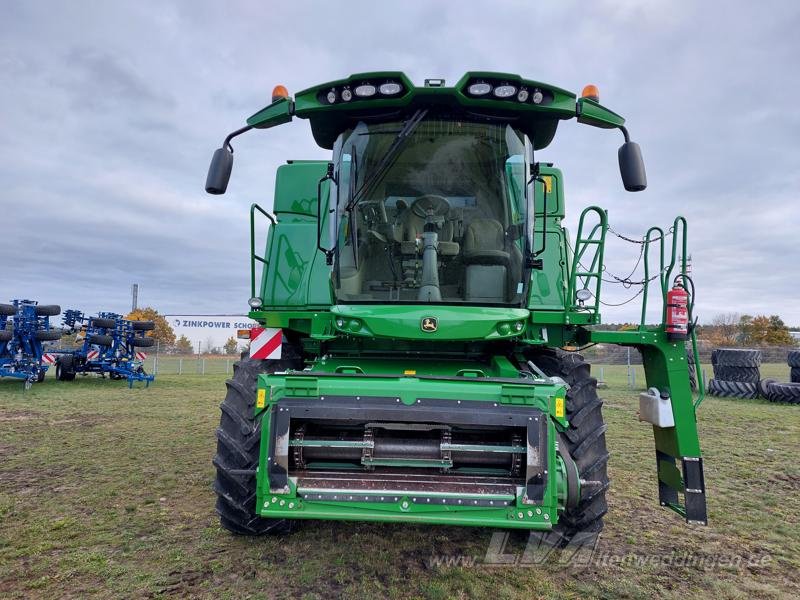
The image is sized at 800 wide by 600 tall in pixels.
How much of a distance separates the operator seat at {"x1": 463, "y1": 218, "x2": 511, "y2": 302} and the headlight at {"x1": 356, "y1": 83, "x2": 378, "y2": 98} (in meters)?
1.28

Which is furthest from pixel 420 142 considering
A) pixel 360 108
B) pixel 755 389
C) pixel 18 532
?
Result: pixel 755 389

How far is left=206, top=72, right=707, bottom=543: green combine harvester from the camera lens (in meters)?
2.87

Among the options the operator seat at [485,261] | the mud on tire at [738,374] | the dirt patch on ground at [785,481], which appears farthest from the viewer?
the mud on tire at [738,374]

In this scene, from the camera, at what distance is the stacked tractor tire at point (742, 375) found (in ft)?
43.1

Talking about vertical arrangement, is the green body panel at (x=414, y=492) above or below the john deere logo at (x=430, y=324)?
below

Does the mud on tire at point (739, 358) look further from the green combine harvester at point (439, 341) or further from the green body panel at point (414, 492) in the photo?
the green body panel at point (414, 492)

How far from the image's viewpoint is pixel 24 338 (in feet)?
49.7

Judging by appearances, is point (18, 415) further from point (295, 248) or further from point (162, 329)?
point (162, 329)

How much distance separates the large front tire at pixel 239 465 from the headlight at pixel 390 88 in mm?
2327

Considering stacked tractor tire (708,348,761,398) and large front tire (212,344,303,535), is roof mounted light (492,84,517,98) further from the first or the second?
stacked tractor tire (708,348,761,398)

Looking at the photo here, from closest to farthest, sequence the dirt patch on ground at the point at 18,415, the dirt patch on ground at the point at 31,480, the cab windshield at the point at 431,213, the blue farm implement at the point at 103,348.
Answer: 1. the cab windshield at the point at 431,213
2. the dirt patch on ground at the point at 31,480
3. the dirt patch on ground at the point at 18,415
4. the blue farm implement at the point at 103,348

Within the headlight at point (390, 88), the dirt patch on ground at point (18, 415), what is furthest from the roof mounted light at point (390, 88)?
the dirt patch on ground at point (18, 415)

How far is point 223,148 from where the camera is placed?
3842mm

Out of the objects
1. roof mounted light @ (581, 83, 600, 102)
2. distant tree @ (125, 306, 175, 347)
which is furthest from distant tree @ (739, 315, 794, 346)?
distant tree @ (125, 306, 175, 347)
